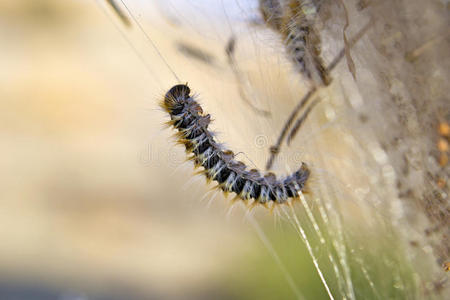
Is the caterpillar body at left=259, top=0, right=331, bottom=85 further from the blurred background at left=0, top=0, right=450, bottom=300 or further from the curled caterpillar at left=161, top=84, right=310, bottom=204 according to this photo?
the curled caterpillar at left=161, top=84, right=310, bottom=204

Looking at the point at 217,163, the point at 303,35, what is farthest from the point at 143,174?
the point at 303,35

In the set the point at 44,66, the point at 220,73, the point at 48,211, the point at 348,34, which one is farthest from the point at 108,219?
the point at 348,34

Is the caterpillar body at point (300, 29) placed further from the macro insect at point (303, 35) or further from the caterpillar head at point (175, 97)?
the caterpillar head at point (175, 97)

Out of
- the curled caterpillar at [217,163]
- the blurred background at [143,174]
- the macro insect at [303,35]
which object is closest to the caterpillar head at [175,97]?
the curled caterpillar at [217,163]

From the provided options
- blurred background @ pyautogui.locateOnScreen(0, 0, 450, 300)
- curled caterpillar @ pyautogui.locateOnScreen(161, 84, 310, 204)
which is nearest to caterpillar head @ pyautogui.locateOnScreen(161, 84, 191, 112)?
curled caterpillar @ pyautogui.locateOnScreen(161, 84, 310, 204)

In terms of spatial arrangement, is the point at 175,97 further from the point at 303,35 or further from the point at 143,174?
the point at 143,174

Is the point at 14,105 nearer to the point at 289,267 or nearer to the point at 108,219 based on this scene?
the point at 108,219
